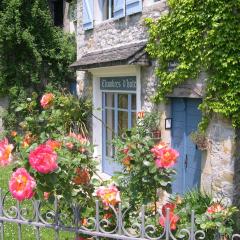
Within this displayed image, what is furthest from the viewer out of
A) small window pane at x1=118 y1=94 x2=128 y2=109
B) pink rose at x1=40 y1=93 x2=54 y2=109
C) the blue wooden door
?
small window pane at x1=118 y1=94 x2=128 y2=109

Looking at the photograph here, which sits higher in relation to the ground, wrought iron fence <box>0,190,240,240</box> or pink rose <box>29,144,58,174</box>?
pink rose <box>29,144,58,174</box>

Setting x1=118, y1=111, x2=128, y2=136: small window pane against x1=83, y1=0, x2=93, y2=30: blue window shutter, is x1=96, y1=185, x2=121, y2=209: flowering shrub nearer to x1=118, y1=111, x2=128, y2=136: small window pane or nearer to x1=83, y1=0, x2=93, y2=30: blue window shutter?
x1=118, y1=111, x2=128, y2=136: small window pane

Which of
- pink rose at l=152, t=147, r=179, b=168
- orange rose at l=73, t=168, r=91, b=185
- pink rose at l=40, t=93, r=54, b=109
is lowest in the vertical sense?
orange rose at l=73, t=168, r=91, b=185

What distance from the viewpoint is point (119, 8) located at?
375 inches

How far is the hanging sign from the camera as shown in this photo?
368 inches

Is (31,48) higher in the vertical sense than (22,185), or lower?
higher

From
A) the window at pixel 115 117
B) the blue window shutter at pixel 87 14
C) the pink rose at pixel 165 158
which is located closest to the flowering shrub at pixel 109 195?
the pink rose at pixel 165 158

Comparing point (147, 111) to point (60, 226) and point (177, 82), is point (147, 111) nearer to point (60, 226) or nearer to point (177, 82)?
point (177, 82)

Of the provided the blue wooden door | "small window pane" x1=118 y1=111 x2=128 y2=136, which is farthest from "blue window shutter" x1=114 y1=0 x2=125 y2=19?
the blue wooden door

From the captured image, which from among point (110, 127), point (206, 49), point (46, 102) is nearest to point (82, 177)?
point (46, 102)

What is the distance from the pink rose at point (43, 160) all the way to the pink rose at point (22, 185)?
0.10 metres

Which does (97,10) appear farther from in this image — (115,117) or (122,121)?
(122,121)

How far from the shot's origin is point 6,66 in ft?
42.7

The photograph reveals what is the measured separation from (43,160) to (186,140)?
5.12 meters
